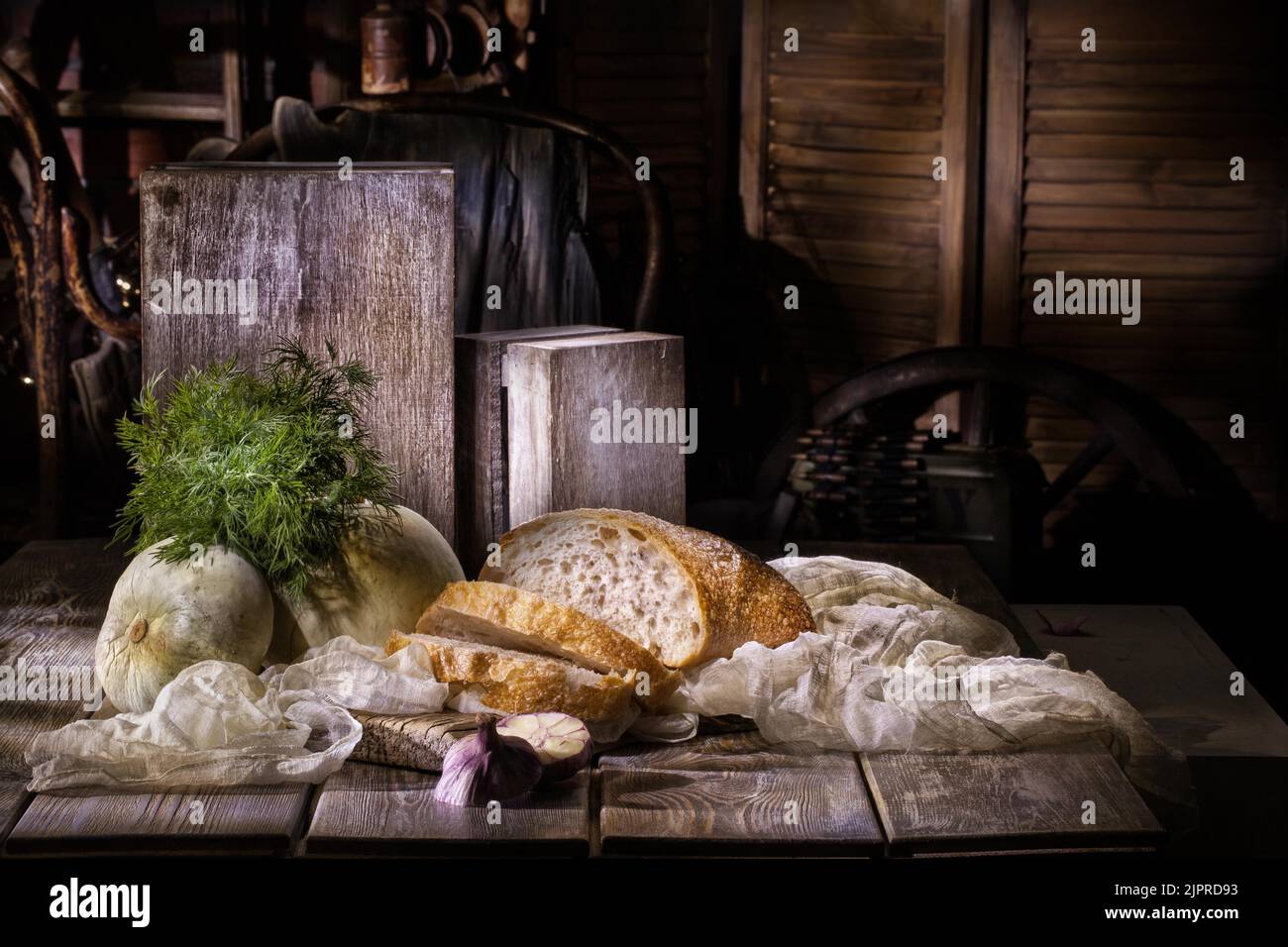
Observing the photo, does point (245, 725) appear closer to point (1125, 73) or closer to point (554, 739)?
point (554, 739)

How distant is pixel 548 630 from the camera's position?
2146 millimetres

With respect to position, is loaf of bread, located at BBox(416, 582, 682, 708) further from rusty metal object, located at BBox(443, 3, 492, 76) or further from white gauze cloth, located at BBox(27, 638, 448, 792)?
rusty metal object, located at BBox(443, 3, 492, 76)

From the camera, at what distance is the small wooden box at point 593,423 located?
2.58 m

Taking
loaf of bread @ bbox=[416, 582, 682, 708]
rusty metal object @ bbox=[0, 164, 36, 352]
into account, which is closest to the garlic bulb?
loaf of bread @ bbox=[416, 582, 682, 708]

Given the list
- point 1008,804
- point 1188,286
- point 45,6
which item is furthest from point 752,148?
point 1008,804

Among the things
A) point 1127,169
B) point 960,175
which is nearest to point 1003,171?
point 960,175

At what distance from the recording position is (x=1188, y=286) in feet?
15.8

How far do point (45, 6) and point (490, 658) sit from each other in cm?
362

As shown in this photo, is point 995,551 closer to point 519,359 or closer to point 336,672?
point 519,359

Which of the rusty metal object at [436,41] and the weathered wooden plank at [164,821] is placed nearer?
the weathered wooden plank at [164,821]

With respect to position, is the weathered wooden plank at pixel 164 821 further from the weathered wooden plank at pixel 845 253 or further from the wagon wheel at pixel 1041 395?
the weathered wooden plank at pixel 845 253

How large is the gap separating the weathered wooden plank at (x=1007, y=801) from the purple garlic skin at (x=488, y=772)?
41 centimetres

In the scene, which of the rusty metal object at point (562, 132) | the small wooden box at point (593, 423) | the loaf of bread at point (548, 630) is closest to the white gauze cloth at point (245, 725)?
the loaf of bread at point (548, 630)
